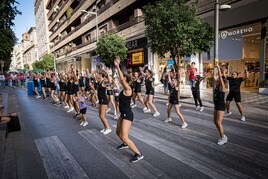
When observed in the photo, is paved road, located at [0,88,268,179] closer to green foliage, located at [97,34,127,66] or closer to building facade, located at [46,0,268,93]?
building facade, located at [46,0,268,93]

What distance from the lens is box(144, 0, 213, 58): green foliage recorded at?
956cm

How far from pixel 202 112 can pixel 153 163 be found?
483 cm

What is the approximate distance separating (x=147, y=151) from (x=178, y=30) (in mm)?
7087

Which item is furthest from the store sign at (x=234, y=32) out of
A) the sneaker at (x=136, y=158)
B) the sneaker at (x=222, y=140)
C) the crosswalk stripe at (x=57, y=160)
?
the crosswalk stripe at (x=57, y=160)

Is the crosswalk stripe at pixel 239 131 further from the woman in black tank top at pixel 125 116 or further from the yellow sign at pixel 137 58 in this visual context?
the yellow sign at pixel 137 58

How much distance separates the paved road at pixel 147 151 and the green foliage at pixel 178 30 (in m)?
4.83

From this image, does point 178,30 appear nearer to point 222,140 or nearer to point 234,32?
point 234,32

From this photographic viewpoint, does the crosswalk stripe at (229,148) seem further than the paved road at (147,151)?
Yes

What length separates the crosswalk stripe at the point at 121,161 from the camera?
3382 millimetres

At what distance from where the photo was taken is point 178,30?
9.47 m

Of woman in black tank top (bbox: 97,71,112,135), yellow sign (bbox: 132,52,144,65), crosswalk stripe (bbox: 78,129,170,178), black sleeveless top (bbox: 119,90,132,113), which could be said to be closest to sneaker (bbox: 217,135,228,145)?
crosswalk stripe (bbox: 78,129,170,178)

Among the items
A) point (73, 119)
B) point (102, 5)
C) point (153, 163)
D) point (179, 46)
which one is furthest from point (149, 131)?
point (102, 5)

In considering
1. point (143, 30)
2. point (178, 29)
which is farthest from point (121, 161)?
point (143, 30)

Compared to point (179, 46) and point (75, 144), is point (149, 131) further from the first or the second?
point (179, 46)
